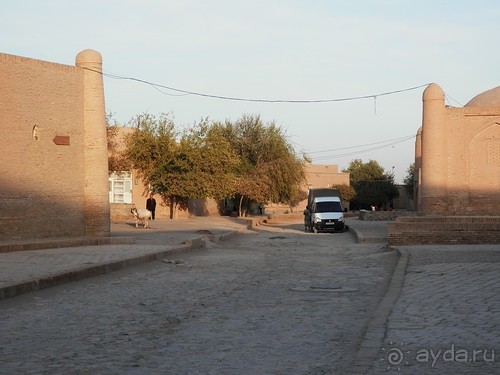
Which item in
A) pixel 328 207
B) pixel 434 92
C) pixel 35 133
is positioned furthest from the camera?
pixel 328 207

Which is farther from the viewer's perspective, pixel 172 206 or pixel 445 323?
pixel 172 206

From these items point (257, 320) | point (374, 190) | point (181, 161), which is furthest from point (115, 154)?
point (374, 190)

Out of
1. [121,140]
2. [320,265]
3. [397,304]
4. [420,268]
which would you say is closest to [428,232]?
[320,265]

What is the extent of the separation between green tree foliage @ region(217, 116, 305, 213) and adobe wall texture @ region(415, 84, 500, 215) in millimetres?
23763

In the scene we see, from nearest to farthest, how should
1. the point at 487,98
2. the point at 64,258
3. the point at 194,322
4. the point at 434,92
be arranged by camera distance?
the point at 194,322 → the point at 64,258 → the point at 434,92 → the point at 487,98

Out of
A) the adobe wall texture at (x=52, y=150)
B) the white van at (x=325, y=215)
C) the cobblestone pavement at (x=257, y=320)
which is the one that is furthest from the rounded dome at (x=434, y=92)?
the cobblestone pavement at (x=257, y=320)

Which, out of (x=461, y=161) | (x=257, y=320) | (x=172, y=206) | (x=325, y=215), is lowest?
(x=257, y=320)

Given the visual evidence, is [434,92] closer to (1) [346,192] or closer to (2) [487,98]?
(2) [487,98]

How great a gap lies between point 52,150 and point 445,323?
713 inches

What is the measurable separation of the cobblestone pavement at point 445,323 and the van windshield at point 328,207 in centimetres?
2529

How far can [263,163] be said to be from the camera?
58406 millimetres

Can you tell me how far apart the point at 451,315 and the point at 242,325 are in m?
2.42

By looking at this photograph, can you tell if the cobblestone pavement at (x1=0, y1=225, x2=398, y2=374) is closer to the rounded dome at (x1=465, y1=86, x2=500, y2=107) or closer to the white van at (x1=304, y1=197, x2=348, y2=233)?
the rounded dome at (x1=465, y1=86, x2=500, y2=107)

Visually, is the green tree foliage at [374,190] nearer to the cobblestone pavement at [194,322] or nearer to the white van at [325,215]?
the white van at [325,215]
